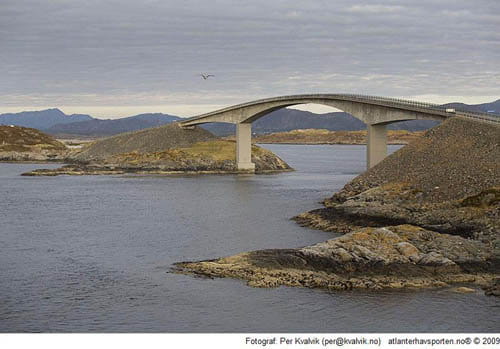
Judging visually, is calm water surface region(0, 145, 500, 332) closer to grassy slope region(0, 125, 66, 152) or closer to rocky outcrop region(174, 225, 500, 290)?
rocky outcrop region(174, 225, 500, 290)

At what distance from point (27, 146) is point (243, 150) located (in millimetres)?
57894

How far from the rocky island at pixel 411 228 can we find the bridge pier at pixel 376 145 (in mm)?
11870

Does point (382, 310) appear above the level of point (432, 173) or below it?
below

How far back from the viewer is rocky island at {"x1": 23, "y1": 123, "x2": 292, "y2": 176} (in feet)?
321

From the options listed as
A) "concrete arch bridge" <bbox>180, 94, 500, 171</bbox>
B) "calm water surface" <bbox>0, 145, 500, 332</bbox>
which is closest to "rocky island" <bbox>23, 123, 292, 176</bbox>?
"concrete arch bridge" <bbox>180, 94, 500, 171</bbox>

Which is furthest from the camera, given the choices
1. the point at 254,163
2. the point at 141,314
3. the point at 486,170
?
the point at 254,163

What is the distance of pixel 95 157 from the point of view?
11325 centimetres

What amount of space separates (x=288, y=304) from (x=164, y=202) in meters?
35.1

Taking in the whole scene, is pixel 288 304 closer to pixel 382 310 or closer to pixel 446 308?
pixel 382 310

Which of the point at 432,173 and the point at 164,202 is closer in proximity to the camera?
the point at 432,173

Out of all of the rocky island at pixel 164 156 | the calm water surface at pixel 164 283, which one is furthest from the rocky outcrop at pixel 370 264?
the rocky island at pixel 164 156

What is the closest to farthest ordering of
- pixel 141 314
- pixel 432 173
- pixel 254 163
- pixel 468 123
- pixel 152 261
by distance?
pixel 141 314, pixel 152 261, pixel 432 173, pixel 468 123, pixel 254 163

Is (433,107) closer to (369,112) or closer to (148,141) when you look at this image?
(369,112)

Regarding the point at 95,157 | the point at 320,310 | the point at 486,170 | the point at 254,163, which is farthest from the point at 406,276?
the point at 95,157
